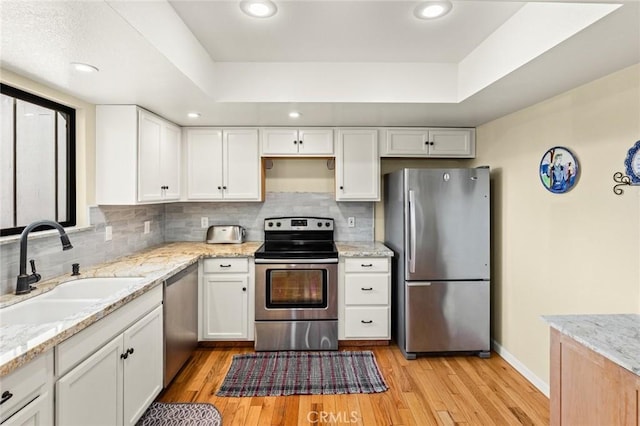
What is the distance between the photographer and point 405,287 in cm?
291

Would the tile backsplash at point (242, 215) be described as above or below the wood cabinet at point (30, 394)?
above

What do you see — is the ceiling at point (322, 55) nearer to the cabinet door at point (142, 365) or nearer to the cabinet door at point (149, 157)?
the cabinet door at point (149, 157)

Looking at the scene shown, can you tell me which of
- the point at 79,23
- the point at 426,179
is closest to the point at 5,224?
the point at 79,23

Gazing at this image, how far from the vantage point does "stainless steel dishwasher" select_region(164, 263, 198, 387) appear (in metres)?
2.32

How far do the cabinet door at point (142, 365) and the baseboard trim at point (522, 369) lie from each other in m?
2.70

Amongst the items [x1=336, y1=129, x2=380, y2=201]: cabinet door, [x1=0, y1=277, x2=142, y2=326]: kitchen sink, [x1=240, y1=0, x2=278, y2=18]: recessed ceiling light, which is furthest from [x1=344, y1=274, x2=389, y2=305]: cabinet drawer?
[x1=240, y1=0, x2=278, y2=18]: recessed ceiling light

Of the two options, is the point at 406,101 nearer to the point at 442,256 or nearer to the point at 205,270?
the point at 442,256

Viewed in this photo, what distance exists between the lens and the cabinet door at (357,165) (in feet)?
10.9

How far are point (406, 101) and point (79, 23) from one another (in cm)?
202

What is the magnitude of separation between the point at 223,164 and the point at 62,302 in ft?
6.26

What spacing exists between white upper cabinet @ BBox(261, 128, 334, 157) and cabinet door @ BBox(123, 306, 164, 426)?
1824mm

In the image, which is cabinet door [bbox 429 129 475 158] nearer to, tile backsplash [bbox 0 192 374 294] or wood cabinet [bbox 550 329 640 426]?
tile backsplash [bbox 0 192 374 294]

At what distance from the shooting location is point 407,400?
2.32 m

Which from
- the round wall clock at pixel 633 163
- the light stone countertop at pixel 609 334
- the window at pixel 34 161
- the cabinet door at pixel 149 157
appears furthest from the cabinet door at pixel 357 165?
the window at pixel 34 161
